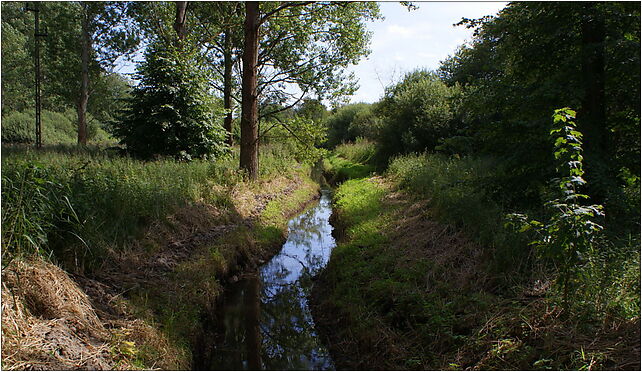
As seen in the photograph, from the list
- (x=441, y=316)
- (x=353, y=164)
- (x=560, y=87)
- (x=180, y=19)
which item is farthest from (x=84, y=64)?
(x=441, y=316)

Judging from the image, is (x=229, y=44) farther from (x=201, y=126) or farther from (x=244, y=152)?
(x=244, y=152)

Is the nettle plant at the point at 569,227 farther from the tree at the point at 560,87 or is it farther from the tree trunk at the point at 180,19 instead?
the tree trunk at the point at 180,19

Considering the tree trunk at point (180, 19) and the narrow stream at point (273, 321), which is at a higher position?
the tree trunk at point (180, 19)

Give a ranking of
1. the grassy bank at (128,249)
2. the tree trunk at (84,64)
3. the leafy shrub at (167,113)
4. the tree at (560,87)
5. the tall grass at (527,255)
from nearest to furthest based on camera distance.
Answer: the tall grass at (527,255) → the grassy bank at (128,249) → the tree at (560,87) → the leafy shrub at (167,113) → the tree trunk at (84,64)

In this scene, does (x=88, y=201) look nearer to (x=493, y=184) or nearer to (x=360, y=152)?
(x=493, y=184)

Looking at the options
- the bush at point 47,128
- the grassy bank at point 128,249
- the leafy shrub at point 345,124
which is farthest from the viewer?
the leafy shrub at point 345,124

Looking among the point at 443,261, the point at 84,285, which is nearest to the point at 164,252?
the point at 84,285

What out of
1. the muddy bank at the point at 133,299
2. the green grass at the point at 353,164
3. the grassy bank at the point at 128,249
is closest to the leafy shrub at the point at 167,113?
the grassy bank at the point at 128,249

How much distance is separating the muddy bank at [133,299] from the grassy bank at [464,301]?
6.23ft

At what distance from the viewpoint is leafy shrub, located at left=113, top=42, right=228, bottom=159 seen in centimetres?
1234

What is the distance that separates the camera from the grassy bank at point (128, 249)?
12.4ft

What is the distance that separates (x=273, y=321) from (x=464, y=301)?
3.04 metres

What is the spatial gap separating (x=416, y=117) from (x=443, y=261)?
12284mm

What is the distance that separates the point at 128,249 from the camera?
5.86 meters
